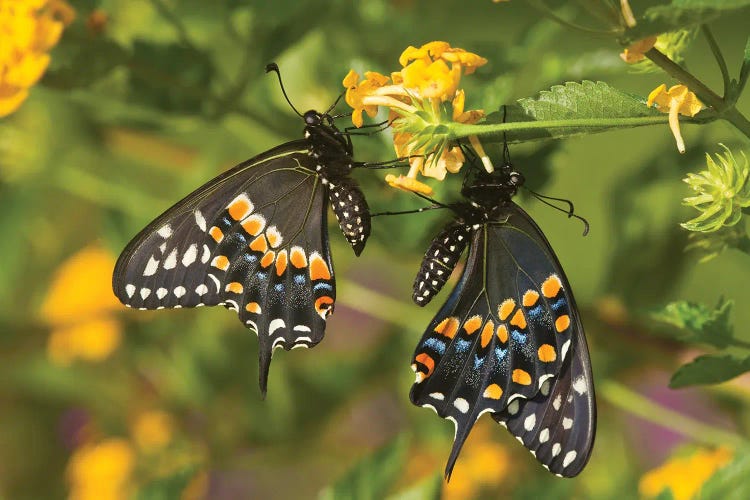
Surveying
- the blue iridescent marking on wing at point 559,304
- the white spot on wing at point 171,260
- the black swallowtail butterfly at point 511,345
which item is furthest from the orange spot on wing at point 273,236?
the blue iridescent marking on wing at point 559,304

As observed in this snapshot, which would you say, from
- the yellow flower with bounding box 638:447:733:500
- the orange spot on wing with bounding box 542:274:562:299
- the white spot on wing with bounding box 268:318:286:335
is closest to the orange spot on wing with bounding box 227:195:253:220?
the white spot on wing with bounding box 268:318:286:335

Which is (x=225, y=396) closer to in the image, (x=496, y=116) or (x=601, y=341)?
(x=601, y=341)

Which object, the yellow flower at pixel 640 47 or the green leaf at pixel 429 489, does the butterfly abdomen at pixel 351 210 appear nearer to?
the green leaf at pixel 429 489

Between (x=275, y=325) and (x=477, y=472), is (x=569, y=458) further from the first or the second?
(x=477, y=472)

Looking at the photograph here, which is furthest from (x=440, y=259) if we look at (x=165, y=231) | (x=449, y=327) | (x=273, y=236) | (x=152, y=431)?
(x=152, y=431)

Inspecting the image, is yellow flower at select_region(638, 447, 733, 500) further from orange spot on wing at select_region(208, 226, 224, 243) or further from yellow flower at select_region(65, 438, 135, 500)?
yellow flower at select_region(65, 438, 135, 500)

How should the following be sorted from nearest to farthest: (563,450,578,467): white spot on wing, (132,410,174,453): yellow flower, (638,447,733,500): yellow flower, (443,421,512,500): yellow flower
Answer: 1. (563,450,578,467): white spot on wing
2. (638,447,733,500): yellow flower
3. (443,421,512,500): yellow flower
4. (132,410,174,453): yellow flower
